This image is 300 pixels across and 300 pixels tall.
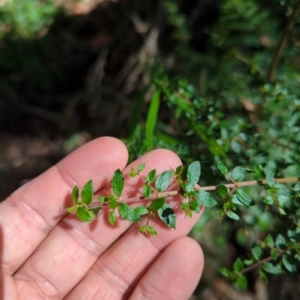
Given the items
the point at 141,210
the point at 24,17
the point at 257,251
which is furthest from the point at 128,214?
the point at 24,17

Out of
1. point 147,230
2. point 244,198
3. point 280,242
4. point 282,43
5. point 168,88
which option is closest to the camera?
point 244,198

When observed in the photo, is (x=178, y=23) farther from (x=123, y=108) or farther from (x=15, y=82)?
(x=15, y=82)

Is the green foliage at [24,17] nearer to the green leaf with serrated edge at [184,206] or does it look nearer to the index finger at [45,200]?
the index finger at [45,200]

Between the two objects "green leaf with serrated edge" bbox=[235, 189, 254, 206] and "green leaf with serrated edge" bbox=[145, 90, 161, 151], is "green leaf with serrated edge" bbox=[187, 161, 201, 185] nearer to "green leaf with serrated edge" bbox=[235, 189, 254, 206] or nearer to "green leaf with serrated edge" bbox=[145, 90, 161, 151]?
"green leaf with serrated edge" bbox=[235, 189, 254, 206]

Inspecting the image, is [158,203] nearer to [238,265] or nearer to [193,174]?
[193,174]

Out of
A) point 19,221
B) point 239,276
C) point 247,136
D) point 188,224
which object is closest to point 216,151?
point 247,136

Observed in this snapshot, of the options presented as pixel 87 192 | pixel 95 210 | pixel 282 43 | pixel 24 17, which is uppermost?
pixel 282 43

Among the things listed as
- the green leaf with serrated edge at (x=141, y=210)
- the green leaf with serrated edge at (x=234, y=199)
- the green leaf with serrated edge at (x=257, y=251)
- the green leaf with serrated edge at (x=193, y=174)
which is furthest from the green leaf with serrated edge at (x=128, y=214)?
the green leaf with serrated edge at (x=257, y=251)
